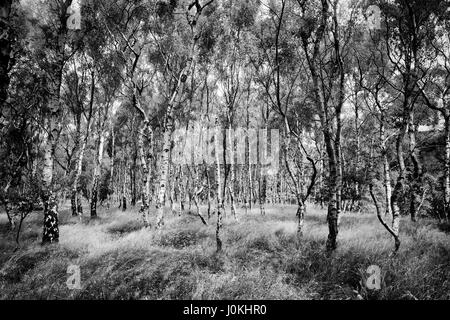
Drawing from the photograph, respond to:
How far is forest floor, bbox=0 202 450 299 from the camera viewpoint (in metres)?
Answer: 4.73

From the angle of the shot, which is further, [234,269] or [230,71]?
[230,71]

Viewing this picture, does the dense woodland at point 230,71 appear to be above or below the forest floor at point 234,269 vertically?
above

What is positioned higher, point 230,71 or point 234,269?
point 230,71

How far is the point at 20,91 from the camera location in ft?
43.7

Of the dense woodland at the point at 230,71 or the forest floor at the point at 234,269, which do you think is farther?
the dense woodland at the point at 230,71

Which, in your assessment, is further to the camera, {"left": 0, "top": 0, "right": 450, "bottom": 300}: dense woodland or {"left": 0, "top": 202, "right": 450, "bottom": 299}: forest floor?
{"left": 0, "top": 0, "right": 450, "bottom": 300}: dense woodland

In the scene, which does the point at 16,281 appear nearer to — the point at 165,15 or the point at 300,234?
the point at 300,234

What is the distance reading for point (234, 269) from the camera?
19.0 ft

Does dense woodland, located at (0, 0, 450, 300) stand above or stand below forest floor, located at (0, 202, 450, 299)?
above

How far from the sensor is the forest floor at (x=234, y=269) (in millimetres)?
4727

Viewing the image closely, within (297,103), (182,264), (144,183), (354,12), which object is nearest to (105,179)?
(144,183)

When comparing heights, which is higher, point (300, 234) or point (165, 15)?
point (165, 15)

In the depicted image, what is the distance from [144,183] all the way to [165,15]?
8605mm
